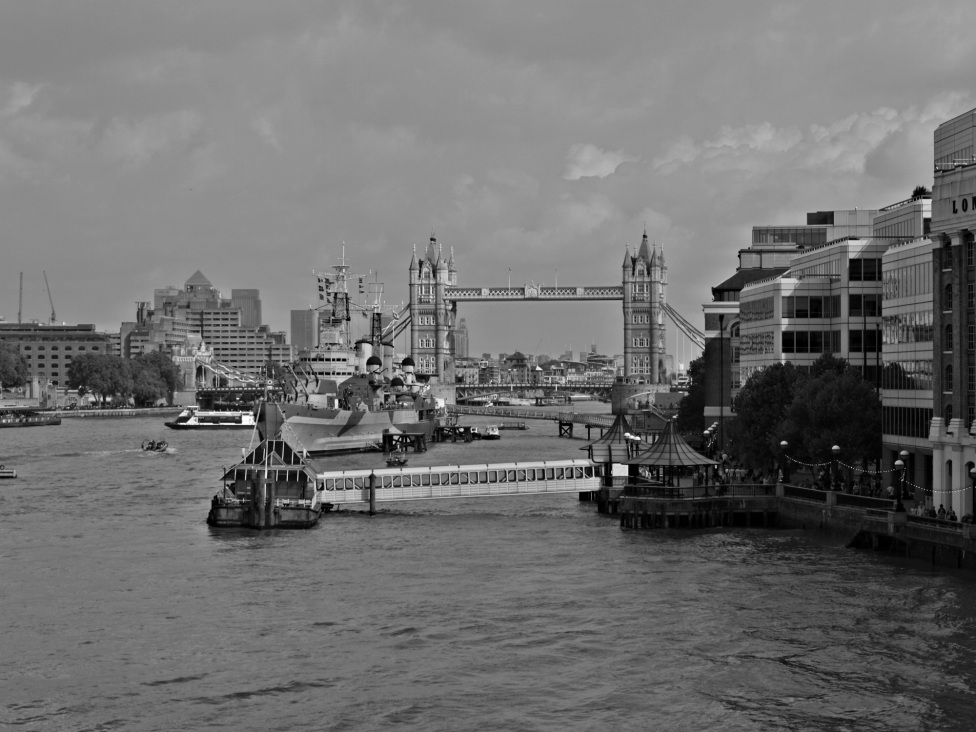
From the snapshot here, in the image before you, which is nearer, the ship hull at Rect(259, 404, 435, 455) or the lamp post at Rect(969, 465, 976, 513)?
the lamp post at Rect(969, 465, 976, 513)

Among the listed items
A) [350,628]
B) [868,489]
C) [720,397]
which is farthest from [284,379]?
[350,628]

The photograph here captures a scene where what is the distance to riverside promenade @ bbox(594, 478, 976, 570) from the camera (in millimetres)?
49156

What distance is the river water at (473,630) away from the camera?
31.4 m

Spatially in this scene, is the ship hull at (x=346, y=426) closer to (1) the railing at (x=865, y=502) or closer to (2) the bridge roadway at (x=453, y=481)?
(2) the bridge roadway at (x=453, y=481)

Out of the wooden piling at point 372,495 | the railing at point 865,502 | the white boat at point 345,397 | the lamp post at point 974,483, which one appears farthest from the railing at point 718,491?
the white boat at point 345,397

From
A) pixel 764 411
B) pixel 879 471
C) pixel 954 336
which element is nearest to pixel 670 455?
pixel 764 411

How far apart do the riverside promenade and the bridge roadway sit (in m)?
4.75

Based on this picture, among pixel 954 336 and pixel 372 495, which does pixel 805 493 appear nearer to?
pixel 954 336

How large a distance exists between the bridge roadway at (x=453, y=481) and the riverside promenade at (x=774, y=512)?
4752 mm

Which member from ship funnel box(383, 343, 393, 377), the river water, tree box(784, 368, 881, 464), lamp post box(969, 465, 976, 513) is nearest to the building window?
tree box(784, 368, 881, 464)

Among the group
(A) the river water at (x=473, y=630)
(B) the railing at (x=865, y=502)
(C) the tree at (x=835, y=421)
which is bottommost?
(A) the river water at (x=473, y=630)

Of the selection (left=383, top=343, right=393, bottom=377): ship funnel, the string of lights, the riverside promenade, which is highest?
(left=383, top=343, right=393, bottom=377): ship funnel

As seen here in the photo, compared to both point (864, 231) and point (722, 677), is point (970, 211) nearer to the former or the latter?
point (722, 677)

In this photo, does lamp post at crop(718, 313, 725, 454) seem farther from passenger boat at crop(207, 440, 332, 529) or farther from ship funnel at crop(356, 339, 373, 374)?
ship funnel at crop(356, 339, 373, 374)
